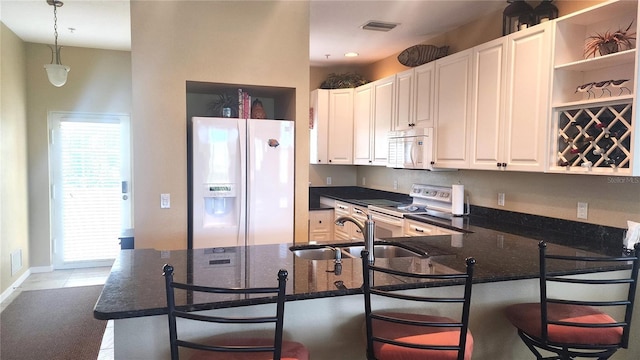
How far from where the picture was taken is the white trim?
4.27 meters

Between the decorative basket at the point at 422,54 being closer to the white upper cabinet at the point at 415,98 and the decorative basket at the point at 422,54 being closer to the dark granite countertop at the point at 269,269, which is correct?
the white upper cabinet at the point at 415,98

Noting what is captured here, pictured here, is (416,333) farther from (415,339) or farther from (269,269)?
(269,269)

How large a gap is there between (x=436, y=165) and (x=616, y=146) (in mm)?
1654

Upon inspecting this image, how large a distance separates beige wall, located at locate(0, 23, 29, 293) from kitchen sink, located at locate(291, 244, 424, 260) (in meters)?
3.63

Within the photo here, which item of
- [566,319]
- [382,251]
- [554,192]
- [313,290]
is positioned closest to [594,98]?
[554,192]

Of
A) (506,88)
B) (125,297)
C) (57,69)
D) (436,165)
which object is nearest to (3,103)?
(57,69)

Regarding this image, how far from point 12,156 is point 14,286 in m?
1.44

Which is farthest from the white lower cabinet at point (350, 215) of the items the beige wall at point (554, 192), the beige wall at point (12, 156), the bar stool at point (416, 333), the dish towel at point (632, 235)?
the beige wall at point (12, 156)

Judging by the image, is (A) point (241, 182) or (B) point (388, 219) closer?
(A) point (241, 182)

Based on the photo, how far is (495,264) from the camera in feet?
6.48

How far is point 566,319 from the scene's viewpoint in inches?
72.3

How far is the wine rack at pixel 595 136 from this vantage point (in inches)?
92.9

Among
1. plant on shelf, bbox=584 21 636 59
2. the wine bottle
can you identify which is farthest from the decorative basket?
the wine bottle

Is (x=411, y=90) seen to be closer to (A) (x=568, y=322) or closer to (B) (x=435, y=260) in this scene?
(B) (x=435, y=260)
